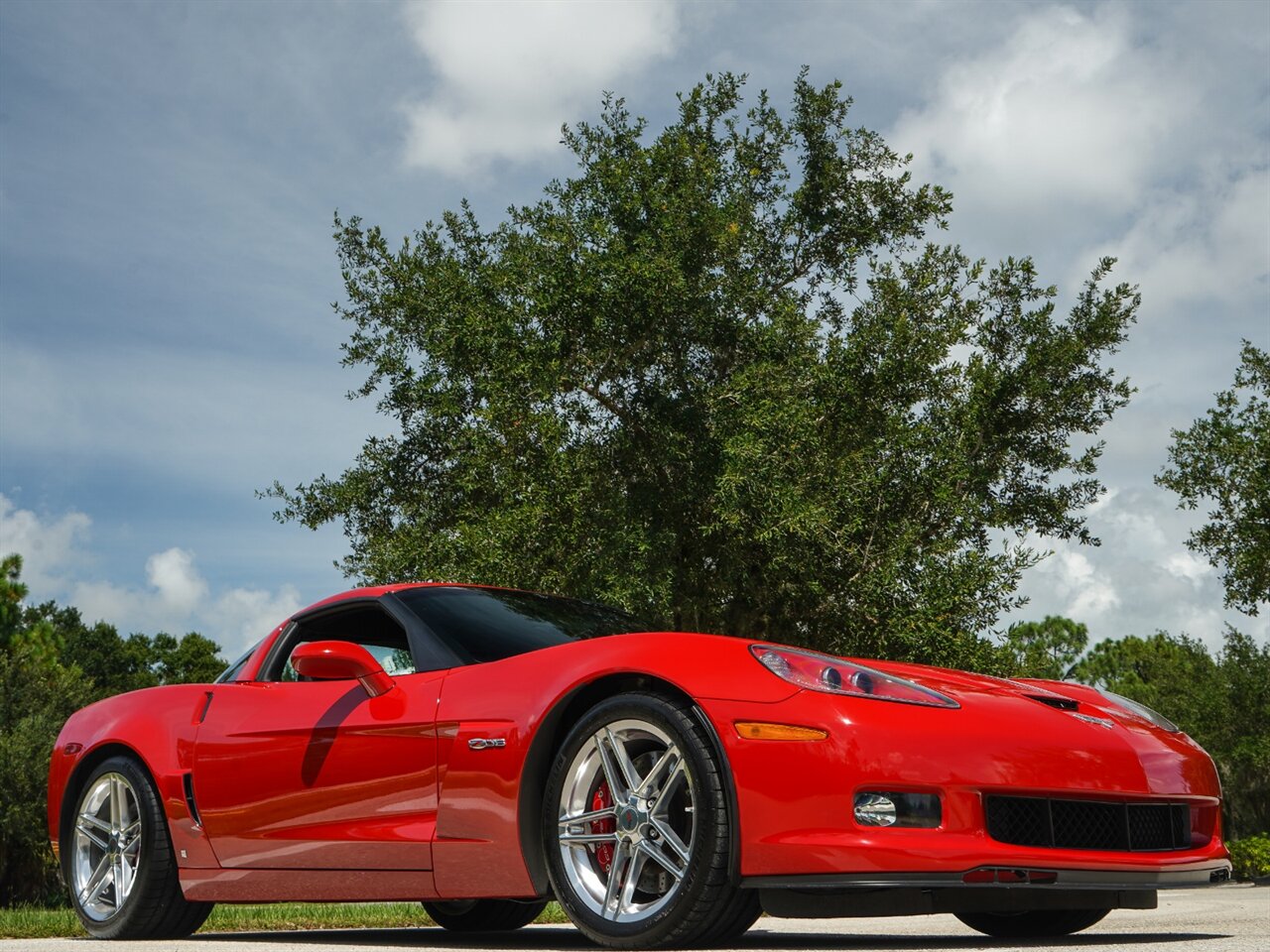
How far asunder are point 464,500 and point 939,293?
843cm

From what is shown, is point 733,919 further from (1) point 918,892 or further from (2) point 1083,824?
(2) point 1083,824

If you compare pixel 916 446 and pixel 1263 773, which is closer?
pixel 916 446

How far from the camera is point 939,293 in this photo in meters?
22.7

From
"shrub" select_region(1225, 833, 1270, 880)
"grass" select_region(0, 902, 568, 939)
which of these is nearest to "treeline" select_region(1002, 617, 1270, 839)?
"shrub" select_region(1225, 833, 1270, 880)

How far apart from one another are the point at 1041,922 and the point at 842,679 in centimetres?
186

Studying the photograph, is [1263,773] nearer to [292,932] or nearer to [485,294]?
[485,294]

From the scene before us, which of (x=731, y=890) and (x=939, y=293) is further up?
(x=939, y=293)

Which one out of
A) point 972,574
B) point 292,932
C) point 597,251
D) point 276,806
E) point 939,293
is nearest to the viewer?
point 276,806

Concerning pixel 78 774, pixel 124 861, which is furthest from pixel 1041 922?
pixel 78 774

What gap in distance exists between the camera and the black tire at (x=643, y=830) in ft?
13.6

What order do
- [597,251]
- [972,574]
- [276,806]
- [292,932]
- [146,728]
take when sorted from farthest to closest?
[597,251]
[972,574]
[292,932]
[146,728]
[276,806]

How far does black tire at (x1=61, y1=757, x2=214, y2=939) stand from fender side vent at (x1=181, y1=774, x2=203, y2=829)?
0.24 meters

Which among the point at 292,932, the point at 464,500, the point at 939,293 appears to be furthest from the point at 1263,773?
the point at 292,932

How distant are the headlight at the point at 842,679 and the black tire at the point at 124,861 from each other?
3.13 m
